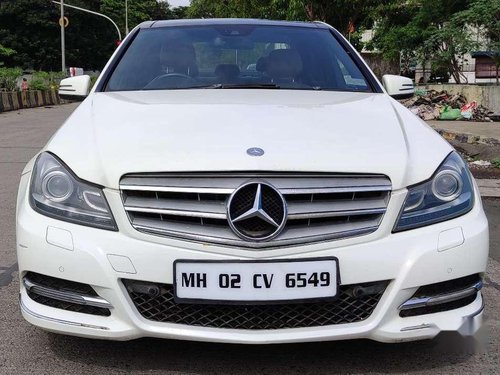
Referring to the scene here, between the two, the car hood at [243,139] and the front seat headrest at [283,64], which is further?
the front seat headrest at [283,64]

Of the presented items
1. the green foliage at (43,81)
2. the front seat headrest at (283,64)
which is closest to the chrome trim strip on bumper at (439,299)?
the front seat headrest at (283,64)

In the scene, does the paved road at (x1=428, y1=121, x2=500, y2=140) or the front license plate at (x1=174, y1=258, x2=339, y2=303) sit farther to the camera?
the paved road at (x1=428, y1=121, x2=500, y2=140)

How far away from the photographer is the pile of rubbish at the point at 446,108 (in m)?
14.2

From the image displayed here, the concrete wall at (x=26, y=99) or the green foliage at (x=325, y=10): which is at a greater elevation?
the green foliage at (x=325, y=10)

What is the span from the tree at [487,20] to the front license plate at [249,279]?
13656 mm

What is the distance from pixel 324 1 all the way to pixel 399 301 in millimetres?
22748

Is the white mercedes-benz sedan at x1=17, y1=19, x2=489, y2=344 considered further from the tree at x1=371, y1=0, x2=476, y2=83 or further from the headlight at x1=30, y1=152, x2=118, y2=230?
the tree at x1=371, y1=0, x2=476, y2=83

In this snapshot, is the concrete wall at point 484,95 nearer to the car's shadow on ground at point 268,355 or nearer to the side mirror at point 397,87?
the side mirror at point 397,87

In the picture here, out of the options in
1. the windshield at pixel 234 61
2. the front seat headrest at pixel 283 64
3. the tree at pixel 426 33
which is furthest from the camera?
the tree at pixel 426 33

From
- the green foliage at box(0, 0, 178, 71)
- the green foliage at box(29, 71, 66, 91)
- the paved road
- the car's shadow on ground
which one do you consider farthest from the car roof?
Answer: the green foliage at box(0, 0, 178, 71)

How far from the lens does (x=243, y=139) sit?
2.55 m

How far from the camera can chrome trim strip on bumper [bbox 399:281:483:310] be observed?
2.42 m

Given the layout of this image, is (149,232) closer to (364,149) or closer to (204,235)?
(204,235)

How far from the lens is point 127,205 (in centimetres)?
241
